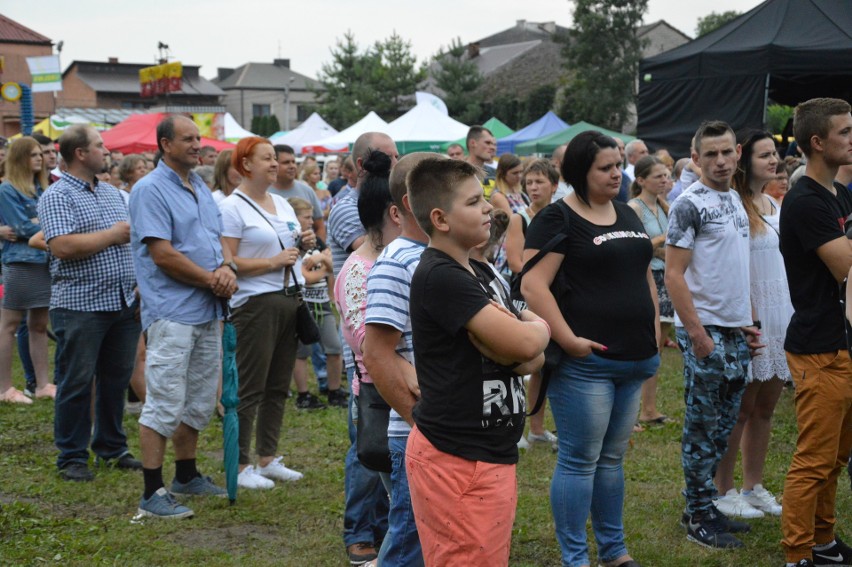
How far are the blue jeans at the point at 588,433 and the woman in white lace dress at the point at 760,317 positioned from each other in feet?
3.53

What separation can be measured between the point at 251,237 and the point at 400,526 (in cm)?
272

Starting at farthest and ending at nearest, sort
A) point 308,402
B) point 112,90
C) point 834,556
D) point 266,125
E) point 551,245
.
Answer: point 112,90
point 266,125
point 308,402
point 834,556
point 551,245

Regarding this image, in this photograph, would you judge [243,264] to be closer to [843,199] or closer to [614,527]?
[614,527]

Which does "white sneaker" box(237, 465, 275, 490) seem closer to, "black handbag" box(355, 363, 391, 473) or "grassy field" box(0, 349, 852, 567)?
"grassy field" box(0, 349, 852, 567)

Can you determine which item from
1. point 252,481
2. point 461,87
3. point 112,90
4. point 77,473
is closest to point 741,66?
point 252,481

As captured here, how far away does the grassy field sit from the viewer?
4703 millimetres

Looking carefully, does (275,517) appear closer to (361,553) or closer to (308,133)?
(361,553)

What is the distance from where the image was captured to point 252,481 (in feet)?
19.4

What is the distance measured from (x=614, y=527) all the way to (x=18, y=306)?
237 inches

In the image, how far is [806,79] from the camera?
1475cm

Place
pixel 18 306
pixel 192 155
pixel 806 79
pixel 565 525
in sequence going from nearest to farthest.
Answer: pixel 565 525
pixel 192 155
pixel 18 306
pixel 806 79

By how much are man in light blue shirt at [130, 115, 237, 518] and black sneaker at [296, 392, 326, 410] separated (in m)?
2.76

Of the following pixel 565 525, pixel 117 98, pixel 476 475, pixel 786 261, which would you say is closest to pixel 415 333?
pixel 476 475

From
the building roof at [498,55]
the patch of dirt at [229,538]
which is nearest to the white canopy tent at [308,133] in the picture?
the patch of dirt at [229,538]
